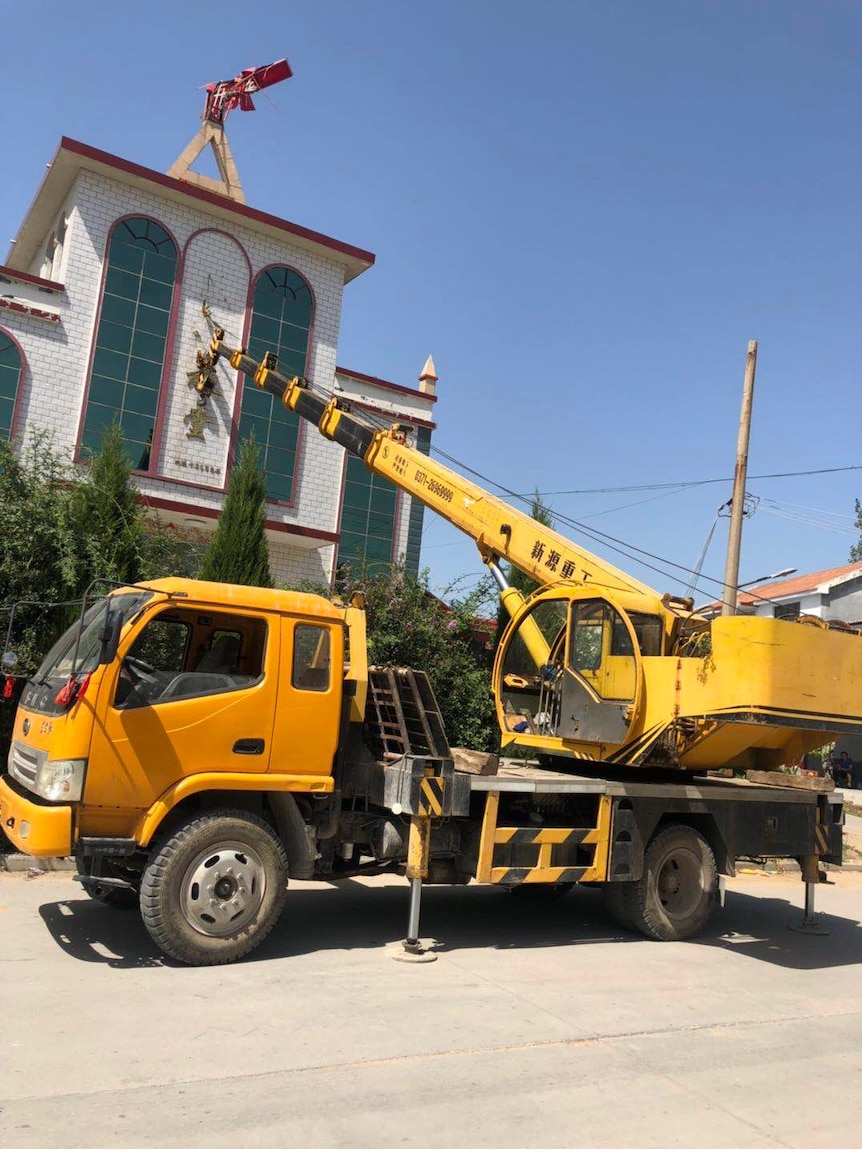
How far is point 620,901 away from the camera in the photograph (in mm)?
8586

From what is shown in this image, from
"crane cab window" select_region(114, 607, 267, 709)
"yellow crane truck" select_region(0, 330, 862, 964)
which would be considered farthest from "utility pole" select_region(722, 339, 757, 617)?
"crane cab window" select_region(114, 607, 267, 709)

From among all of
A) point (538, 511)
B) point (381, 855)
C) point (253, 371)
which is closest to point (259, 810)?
point (381, 855)

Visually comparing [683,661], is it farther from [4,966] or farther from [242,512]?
[242,512]

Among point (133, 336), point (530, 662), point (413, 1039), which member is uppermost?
point (133, 336)

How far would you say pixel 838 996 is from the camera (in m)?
7.12

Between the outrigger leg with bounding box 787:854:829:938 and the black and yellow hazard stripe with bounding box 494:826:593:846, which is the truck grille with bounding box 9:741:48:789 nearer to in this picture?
the black and yellow hazard stripe with bounding box 494:826:593:846

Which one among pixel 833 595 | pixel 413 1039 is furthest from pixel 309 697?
pixel 833 595

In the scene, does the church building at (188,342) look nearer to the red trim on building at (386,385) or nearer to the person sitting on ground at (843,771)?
the red trim on building at (386,385)

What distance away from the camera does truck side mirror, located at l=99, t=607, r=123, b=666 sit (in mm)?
6109

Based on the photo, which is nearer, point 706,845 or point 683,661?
point 683,661

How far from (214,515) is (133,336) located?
3.84 m

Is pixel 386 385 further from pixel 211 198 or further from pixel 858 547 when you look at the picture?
pixel 858 547

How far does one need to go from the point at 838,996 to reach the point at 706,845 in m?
1.88

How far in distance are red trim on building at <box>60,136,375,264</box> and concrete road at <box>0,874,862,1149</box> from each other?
45.7 ft
